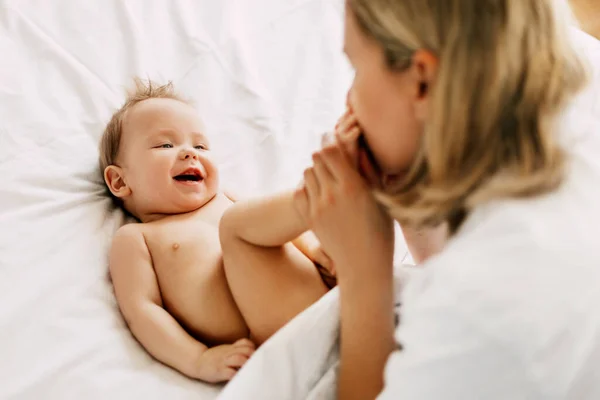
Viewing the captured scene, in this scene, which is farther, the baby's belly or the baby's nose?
the baby's nose

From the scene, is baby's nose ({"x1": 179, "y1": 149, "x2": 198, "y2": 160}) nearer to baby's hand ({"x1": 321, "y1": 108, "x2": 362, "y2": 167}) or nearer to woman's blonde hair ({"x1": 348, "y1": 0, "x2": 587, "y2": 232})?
baby's hand ({"x1": 321, "y1": 108, "x2": 362, "y2": 167})

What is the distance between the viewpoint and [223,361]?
32.7 inches

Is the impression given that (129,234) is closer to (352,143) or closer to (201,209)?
(201,209)

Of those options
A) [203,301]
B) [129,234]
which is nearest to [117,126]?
[129,234]

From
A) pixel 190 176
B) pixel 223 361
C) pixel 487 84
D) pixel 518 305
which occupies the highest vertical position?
pixel 487 84

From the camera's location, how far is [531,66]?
559 mm

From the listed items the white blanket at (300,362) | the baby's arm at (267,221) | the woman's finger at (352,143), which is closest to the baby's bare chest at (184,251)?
the baby's arm at (267,221)

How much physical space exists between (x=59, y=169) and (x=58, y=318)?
0.32m

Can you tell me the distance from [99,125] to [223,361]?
0.57 meters

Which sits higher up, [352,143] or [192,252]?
[352,143]

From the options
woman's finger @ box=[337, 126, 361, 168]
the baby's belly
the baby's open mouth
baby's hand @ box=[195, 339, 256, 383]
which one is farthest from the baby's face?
woman's finger @ box=[337, 126, 361, 168]

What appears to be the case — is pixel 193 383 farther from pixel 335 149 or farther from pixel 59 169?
pixel 59 169

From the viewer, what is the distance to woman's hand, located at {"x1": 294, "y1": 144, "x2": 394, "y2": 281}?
714 millimetres

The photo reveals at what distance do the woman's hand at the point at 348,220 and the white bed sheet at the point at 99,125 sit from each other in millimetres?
285
